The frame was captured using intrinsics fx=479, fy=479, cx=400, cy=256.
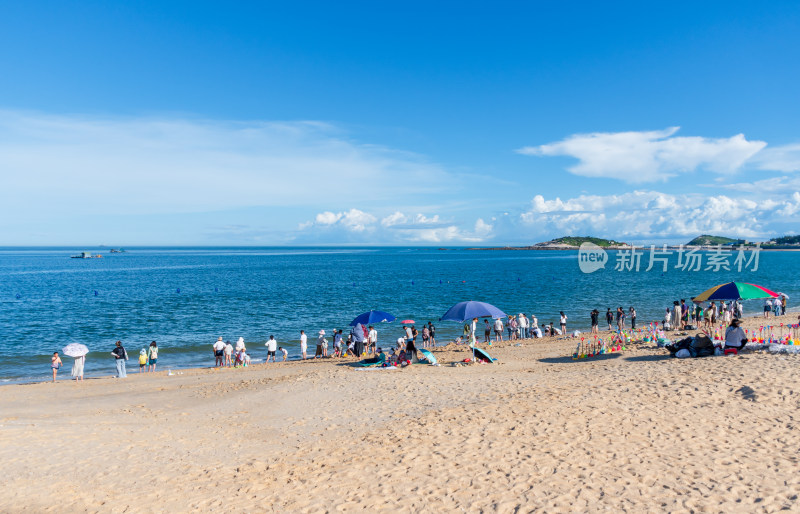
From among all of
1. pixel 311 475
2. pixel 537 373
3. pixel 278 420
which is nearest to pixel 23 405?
pixel 278 420

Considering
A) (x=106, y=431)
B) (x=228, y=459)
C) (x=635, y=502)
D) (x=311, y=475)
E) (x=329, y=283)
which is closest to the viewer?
(x=635, y=502)

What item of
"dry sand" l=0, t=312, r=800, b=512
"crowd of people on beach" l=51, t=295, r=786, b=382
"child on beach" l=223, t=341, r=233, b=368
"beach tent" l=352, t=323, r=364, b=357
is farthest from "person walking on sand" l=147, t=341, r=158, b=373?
"beach tent" l=352, t=323, r=364, b=357

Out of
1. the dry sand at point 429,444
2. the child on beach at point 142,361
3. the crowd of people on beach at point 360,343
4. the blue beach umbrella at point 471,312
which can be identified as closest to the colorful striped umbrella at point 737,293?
the crowd of people on beach at point 360,343

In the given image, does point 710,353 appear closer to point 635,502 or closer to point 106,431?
point 635,502

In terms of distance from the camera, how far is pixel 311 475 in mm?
9836

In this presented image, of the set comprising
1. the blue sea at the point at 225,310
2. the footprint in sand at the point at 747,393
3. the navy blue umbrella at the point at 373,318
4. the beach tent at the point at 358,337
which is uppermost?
the navy blue umbrella at the point at 373,318

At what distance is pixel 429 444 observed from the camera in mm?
11172

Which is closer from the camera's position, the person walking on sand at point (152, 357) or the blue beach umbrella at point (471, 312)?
the blue beach umbrella at point (471, 312)

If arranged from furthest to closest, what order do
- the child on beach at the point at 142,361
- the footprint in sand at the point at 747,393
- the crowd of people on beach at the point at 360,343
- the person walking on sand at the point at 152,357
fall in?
the child on beach at the point at 142,361 → the person walking on sand at the point at 152,357 → the crowd of people on beach at the point at 360,343 → the footprint in sand at the point at 747,393

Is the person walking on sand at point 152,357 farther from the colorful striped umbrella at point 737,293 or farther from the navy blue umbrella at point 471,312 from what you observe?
the colorful striped umbrella at point 737,293

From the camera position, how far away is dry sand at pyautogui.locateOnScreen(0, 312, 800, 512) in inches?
342

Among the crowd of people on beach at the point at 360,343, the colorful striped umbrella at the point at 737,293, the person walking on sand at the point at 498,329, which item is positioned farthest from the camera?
the person walking on sand at the point at 498,329

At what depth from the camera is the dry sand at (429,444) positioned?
868cm

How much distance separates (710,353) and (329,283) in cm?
6206
